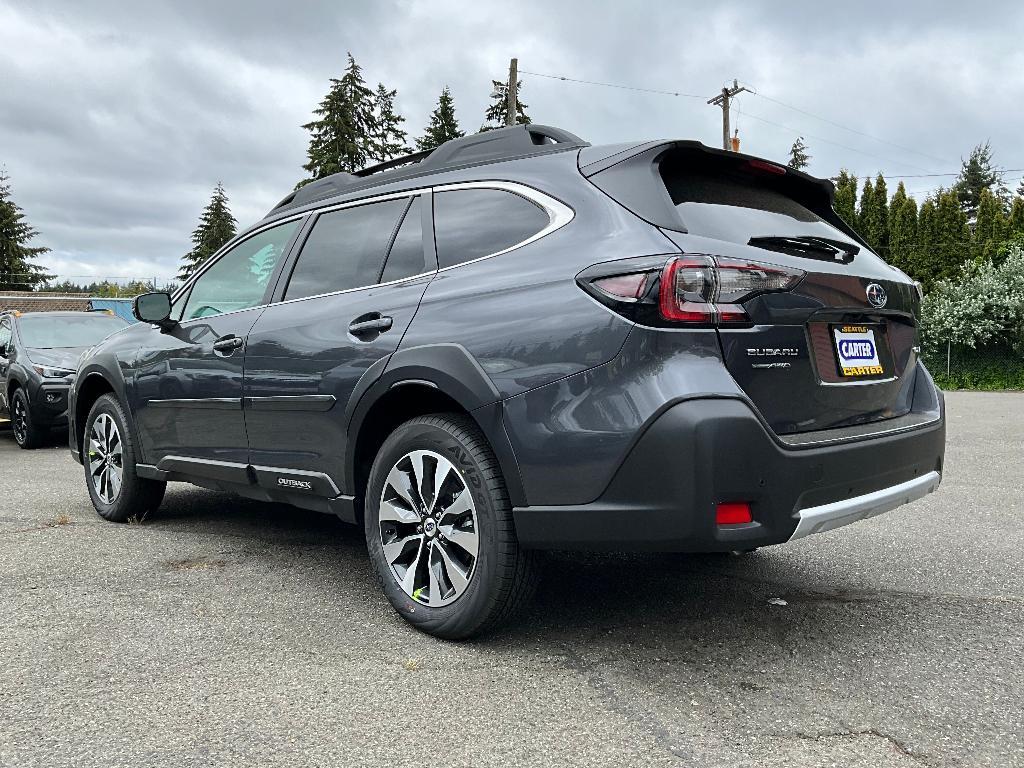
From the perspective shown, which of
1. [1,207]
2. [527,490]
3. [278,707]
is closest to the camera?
[278,707]

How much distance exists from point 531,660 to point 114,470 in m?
3.34

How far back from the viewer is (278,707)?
2.61 meters

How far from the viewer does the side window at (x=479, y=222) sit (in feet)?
10.5

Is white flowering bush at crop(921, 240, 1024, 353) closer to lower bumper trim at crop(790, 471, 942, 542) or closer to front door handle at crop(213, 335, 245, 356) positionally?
lower bumper trim at crop(790, 471, 942, 542)

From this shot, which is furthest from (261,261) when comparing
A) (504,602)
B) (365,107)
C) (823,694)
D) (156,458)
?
(365,107)

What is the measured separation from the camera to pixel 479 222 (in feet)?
11.0

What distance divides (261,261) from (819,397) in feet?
9.27

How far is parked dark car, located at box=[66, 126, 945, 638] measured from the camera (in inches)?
105

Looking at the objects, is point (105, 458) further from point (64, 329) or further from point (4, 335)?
point (4, 335)

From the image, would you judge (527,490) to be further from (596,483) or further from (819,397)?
(819,397)

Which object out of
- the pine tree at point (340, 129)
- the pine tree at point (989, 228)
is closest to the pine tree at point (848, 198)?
the pine tree at point (989, 228)

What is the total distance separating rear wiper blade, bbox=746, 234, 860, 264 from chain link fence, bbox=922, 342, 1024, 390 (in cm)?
2211

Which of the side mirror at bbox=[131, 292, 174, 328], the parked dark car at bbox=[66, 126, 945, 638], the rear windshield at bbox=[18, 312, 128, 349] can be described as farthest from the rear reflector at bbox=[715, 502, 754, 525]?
the rear windshield at bbox=[18, 312, 128, 349]

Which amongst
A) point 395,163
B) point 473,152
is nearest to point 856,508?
point 473,152
